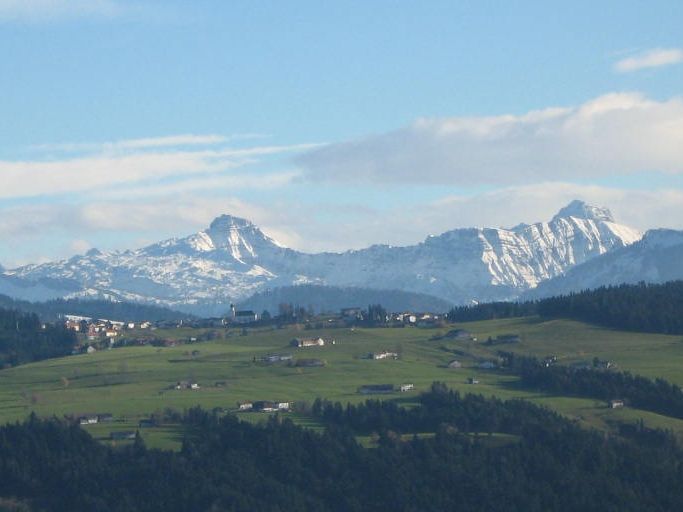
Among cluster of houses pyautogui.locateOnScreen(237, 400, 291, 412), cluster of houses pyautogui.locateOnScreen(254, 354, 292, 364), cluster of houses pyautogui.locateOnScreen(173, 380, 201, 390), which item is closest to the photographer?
cluster of houses pyautogui.locateOnScreen(237, 400, 291, 412)

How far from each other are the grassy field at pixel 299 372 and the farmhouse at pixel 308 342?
128 centimetres

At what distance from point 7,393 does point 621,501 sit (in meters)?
61.9

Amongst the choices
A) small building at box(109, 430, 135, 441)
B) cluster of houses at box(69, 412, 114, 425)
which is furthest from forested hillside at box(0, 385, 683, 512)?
cluster of houses at box(69, 412, 114, 425)

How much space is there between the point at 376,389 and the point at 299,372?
13066 mm

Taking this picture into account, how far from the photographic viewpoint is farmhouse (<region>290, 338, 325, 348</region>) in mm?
185625

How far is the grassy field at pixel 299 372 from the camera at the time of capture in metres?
144

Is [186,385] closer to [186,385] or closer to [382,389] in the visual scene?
[186,385]

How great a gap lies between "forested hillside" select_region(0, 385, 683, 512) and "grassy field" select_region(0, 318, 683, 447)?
15.7 feet

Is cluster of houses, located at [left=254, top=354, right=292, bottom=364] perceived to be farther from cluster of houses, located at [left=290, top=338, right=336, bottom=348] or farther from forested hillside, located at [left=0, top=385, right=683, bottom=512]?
forested hillside, located at [left=0, top=385, right=683, bottom=512]

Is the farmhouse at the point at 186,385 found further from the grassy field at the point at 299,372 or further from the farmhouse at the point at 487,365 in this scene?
the farmhouse at the point at 487,365

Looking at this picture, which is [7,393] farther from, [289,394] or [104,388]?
[289,394]

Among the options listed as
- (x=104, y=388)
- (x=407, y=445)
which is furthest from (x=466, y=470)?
(x=104, y=388)

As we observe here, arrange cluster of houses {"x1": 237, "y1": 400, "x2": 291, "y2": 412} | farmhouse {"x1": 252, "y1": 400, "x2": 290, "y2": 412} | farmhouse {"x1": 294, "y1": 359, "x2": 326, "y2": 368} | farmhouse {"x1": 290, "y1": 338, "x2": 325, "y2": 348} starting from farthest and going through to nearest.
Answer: farmhouse {"x1": 290, "y1": 338, "x2": 325, "y2": 348} < farmhouse {"x1": 294, "y1": 359, "x2": 326, "y2": 368} < farmhouse {"x1": 252, "y1": 400, "x2": 290, "y2": 412} < cluster of houses {"x1": 237, "y1": 400, "x2": 291, "y2": 412}

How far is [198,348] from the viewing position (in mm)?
190625
